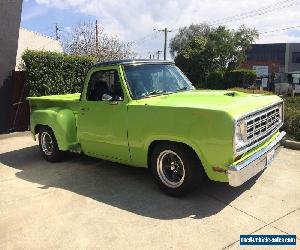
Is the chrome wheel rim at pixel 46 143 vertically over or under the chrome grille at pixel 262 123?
under

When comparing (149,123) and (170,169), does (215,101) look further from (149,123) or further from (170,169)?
(170,169)

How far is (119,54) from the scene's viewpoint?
30078 mm

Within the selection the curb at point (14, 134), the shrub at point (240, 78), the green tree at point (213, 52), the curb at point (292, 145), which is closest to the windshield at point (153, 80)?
the curb at point (292, 145)

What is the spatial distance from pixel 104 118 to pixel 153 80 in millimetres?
1032

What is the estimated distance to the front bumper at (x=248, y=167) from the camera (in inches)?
190

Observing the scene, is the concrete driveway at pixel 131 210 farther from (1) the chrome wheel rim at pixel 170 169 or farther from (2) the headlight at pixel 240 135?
(2) the headlight at pixel 240 135

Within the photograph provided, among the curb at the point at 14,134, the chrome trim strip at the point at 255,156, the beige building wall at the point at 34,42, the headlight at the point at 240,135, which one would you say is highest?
the beige building wall at the point at 34,42

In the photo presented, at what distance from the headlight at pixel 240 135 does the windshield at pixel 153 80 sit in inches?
68.1

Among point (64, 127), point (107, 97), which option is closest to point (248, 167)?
point (107, 97)

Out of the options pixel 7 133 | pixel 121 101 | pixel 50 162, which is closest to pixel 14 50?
pixel 7 133

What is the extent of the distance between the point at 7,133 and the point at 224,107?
8443 mm

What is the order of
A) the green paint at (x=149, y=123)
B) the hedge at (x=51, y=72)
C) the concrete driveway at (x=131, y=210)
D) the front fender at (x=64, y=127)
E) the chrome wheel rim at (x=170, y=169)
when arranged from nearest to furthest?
the concrete driveway at (x=131, y=210), the green paint at (x=149, y=123), the chrome wheel rim at (x=170, y=169), the front fender at (x=64, y=127), the hedge at (x=51, y=72)

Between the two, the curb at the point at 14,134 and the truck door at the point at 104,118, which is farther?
the curb at the point at 14,134

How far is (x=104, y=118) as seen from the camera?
21.2 feet
